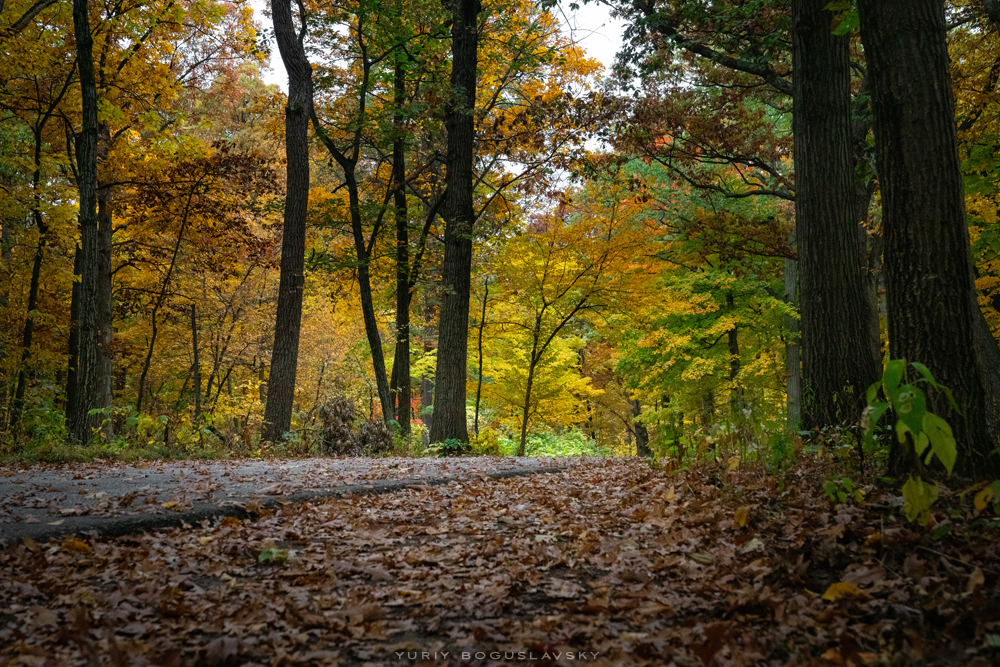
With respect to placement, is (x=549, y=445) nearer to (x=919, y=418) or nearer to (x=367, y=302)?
(x=367, y=302)

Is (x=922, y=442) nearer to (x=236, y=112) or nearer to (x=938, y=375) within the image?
(x=938, y=375)

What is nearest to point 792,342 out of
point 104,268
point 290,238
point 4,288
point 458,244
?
point 458,244

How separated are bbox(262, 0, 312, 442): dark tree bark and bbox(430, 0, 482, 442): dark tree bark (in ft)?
8.31

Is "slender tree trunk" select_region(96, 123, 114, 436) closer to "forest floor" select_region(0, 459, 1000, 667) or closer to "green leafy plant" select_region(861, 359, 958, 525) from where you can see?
"forest floor" select_region(0, 459, 1000, 667)

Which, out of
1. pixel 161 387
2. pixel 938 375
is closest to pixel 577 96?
pixel 938 375

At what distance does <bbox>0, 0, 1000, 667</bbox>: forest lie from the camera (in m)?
2.37

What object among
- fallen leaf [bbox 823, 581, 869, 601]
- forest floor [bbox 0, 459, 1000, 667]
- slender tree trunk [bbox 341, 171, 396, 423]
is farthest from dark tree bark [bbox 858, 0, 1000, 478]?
slender tree trunk [bbox 341, 171, 396, 423]

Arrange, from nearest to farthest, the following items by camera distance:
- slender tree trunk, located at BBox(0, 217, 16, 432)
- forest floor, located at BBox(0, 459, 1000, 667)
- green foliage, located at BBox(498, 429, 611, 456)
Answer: forest floor, located at BBox(0, 459, 1000, 667) → slender tree trunk, located at BBox(0, 217, 16, 432) → green foliage, located at BBox(498, 429, 611, 456)

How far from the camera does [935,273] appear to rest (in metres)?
3.17

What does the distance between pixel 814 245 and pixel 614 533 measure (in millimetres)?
3781

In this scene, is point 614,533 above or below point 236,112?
below

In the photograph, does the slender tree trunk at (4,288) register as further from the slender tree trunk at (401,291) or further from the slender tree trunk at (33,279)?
the slender tree trunk at (401,291)

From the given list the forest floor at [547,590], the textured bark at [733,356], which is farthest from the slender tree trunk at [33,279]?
the textured bark at [733,356]

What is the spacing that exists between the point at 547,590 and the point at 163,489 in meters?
3.37
